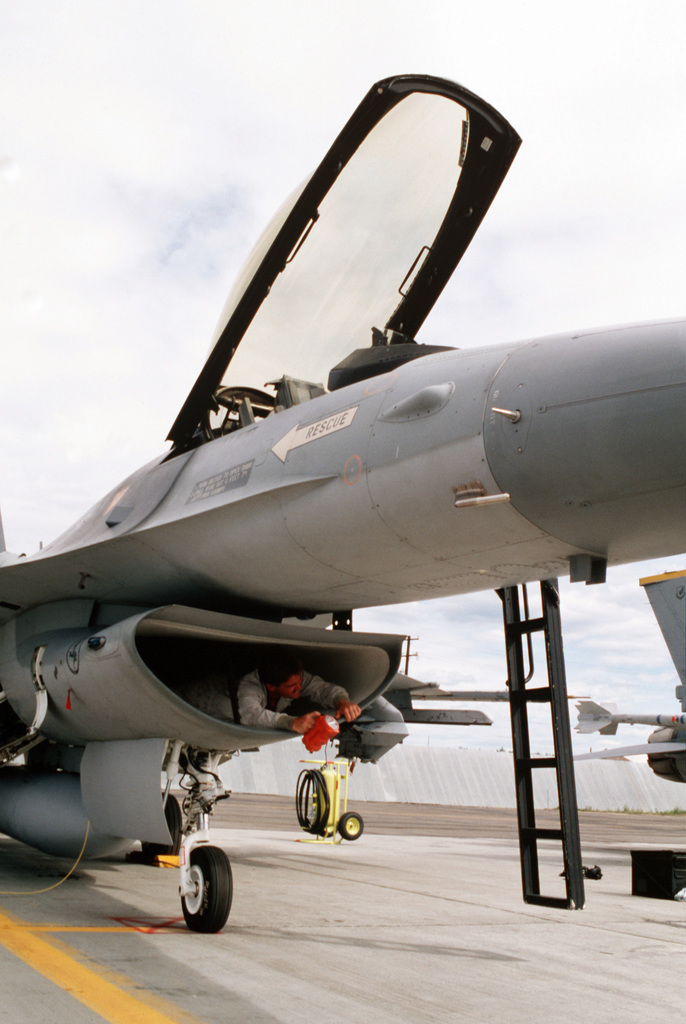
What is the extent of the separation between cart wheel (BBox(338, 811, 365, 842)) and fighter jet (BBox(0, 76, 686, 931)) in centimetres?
640

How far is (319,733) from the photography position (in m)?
4.56

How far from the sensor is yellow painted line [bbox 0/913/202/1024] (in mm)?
2988

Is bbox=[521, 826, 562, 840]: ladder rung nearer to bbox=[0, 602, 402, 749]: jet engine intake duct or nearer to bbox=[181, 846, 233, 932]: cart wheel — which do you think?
bbox=[0, 602, 402, 749]: jet engine intake duct

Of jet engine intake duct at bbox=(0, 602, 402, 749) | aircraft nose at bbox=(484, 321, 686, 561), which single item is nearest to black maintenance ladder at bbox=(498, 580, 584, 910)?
aircraft nose at bbox=(484, 321, 686, 561)

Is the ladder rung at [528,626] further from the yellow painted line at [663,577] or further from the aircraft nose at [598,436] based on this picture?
the yellow painted line at [663,577]

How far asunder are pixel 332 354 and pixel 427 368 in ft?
5.14

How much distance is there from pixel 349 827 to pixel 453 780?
20.5 meters

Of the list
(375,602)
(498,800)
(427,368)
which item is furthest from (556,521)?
(498,800)

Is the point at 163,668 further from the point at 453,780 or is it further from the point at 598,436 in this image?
the point at 453,780

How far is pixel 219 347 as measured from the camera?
5031mm

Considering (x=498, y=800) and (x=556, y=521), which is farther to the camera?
(x=498, y=800)

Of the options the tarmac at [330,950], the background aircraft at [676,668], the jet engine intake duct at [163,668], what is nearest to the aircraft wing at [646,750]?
the background aircraft at [676,668]

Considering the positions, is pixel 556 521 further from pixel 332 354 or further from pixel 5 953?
pixel 5 953

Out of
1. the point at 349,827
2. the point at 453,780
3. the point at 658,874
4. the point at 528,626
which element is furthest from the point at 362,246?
the point at 453,780
